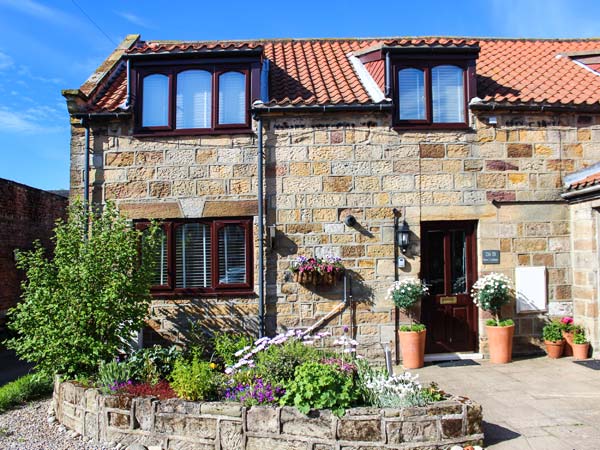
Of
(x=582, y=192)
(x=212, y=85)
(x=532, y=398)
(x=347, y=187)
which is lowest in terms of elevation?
→ (x=532, y=398)

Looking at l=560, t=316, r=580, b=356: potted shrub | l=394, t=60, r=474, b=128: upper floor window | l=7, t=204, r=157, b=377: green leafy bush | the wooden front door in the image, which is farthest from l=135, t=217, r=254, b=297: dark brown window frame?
l=560, t=316, r=580, b=356: potted shrub

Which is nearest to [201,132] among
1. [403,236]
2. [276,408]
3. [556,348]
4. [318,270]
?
[318,270]

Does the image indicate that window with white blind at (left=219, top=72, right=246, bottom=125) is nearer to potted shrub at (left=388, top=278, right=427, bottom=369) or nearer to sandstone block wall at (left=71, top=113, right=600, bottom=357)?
sandstone block wall at (left=71, top=113, right=600, bottom=357)

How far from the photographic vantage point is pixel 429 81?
8766mm

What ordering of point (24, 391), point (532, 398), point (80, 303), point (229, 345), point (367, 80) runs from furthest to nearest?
point (367, 80) → point (229, 345) → point (24, 391) → point (80, 303) → point (532, 398)

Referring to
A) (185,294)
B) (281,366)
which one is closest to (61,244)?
(185,294)

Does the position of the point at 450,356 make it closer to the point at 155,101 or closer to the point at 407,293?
the point at 407,293

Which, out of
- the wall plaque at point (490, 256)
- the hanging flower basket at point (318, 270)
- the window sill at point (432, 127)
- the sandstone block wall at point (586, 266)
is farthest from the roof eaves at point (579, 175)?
the hanging flower basket at point (318, 270)

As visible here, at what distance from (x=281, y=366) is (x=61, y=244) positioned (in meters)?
3.66

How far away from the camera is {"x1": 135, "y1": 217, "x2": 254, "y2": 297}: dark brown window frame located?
854 cm

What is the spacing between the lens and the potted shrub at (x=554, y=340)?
830cm

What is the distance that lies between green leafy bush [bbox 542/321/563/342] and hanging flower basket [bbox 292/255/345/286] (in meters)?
3.67

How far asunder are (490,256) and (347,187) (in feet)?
9.11

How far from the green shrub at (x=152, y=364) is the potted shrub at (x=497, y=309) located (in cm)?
500
